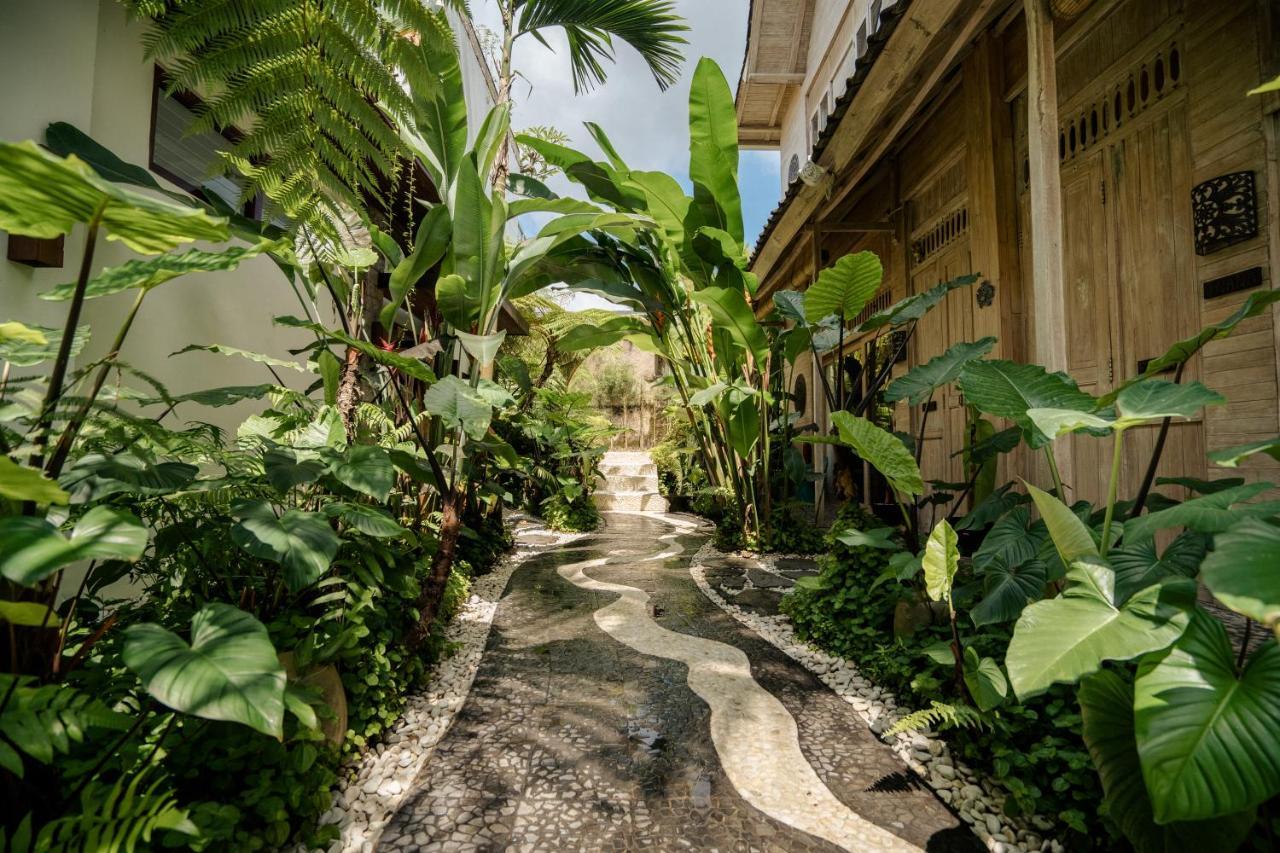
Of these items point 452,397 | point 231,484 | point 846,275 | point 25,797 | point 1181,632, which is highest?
point 846,275

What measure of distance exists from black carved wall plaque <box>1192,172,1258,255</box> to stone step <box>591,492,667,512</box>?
7.27 meters

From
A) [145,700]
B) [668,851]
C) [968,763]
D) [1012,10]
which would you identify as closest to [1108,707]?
[968,763]

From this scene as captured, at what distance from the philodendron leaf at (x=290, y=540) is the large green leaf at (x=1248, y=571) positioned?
1.61 meters

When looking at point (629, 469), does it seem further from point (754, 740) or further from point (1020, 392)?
point (1020, 392)

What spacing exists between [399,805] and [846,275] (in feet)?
8.74

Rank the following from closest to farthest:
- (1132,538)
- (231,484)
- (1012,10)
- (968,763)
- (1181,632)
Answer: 1. (1181,632)
2. (1132,538)
3. (231,484)
4. (968,763)
5. (1012,10)

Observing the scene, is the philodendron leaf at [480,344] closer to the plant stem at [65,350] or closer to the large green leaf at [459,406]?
the large green leaf at [459,406]

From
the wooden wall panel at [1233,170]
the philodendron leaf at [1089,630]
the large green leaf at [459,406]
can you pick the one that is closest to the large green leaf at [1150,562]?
the philodendron leaf at [1089,630]

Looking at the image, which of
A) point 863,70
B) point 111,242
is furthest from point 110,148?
point 863,70

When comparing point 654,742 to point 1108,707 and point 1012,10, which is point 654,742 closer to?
point 1108,707

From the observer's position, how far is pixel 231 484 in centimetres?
148

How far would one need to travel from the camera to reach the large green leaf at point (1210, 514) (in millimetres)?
1193

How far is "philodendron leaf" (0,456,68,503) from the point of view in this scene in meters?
0.83

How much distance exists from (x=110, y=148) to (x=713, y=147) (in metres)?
3.08
